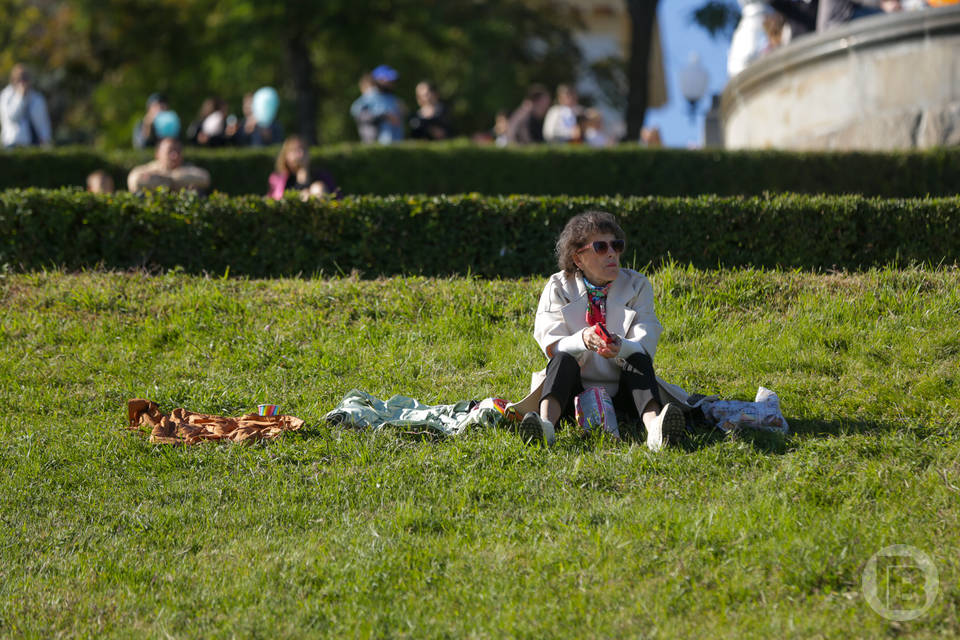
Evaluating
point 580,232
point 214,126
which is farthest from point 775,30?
point 580,232

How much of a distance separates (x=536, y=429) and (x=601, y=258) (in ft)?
3.41

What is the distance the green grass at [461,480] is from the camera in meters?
4.34

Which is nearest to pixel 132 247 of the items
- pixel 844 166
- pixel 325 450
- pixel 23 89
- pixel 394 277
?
pixel 394 277

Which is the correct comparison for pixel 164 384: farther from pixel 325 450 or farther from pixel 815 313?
pixel 815 313

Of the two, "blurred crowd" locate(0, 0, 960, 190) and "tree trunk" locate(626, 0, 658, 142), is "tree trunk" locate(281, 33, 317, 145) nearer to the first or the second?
"blurred crowd" locate(0, 0, 960, 190)

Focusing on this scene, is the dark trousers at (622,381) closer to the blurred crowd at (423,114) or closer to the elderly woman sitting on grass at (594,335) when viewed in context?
the elderly woman sitting on grass at (594,335)

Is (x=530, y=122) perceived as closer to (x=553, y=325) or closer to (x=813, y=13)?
(x=813, y=13)

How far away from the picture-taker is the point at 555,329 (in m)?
6.16

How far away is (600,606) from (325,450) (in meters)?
2.22

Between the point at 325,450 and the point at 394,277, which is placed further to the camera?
the point at 394,277

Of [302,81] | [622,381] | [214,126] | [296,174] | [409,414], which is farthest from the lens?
[302,81]

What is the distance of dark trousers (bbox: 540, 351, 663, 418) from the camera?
234 inches

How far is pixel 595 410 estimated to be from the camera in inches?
236

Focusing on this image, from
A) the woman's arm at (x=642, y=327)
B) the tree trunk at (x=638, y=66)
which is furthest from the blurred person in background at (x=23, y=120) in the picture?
the woman's arm at (x=642, y=327)
